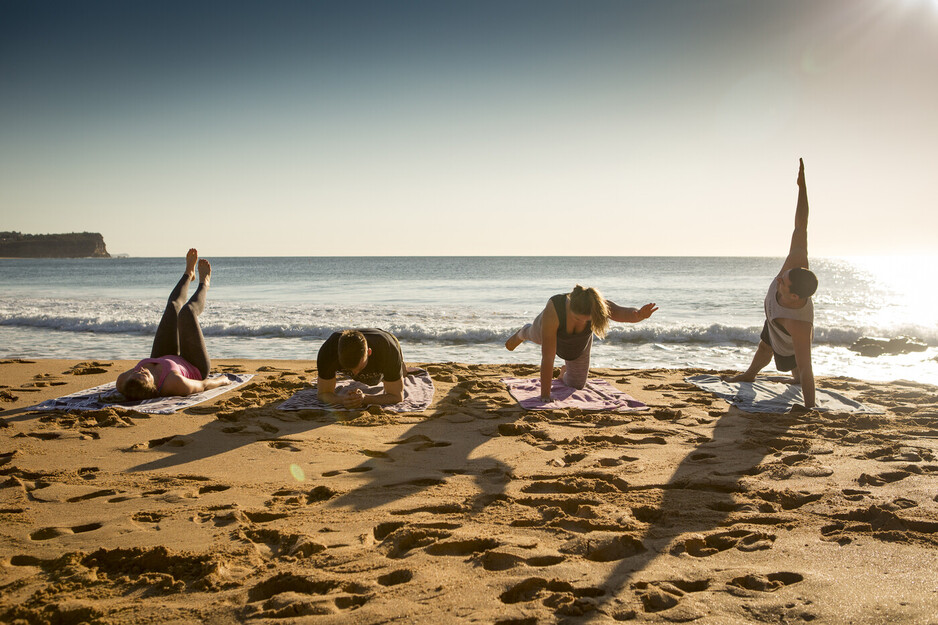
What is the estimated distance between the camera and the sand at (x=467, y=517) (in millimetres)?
2283

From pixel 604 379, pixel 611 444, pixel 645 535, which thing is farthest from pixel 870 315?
pixel 645 535

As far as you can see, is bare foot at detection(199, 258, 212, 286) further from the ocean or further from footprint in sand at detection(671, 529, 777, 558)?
footprint in sand at detection(671, 529, 777, 558)

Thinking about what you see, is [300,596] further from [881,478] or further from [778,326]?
[778,326]

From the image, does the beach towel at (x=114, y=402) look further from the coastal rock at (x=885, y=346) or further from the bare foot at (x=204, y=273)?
the coastal rock at (x=885, y=346)

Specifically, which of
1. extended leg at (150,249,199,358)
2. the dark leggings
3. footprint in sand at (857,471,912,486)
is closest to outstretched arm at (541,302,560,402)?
footprint in sand at (857,471,912,486)

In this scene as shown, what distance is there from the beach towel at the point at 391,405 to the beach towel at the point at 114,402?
3.42ft

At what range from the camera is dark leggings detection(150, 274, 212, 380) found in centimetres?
627

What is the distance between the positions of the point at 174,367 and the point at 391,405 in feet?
8.50

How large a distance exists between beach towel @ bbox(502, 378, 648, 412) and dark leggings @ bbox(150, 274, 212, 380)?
3785mm

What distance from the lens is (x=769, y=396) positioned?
6348mm

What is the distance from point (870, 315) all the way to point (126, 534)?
72.5 ft


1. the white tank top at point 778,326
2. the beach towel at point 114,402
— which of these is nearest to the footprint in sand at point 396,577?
the beach towel at point 114,402

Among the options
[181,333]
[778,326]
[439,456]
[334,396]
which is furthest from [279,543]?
[778,326]

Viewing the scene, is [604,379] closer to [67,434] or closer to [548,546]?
[548,546]
